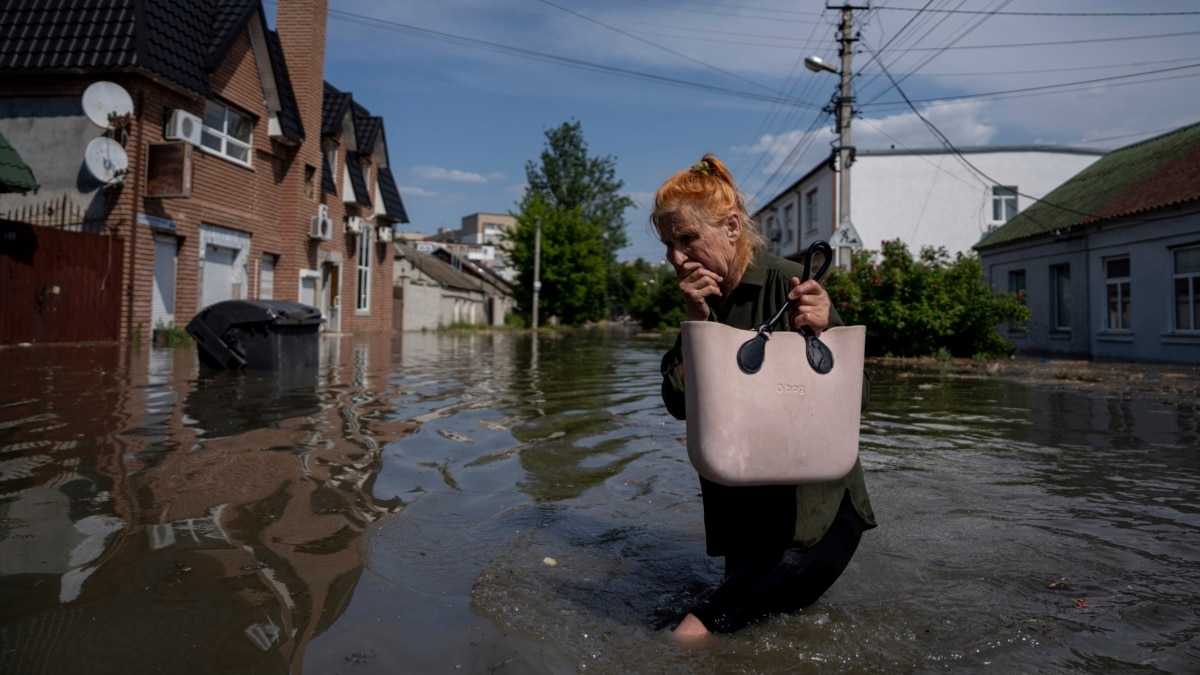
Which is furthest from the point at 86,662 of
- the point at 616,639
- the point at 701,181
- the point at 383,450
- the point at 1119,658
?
the point at 383,450

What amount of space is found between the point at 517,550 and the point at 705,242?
5.38 ft

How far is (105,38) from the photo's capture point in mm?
15688

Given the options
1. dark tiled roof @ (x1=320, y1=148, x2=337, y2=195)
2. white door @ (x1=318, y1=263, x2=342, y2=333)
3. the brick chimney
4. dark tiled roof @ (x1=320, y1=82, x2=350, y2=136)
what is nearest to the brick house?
the brick chimney

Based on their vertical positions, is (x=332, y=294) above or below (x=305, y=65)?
below

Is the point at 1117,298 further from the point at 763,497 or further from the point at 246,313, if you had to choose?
the point at 763,497

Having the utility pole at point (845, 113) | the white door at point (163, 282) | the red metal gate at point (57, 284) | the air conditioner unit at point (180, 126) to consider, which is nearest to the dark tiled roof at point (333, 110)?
the air conditioner unit at point (180, 126)

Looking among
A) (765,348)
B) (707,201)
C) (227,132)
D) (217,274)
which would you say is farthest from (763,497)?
(227,132)

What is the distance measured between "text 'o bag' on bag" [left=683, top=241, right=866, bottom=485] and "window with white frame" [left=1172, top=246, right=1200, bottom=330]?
1843 centimetres

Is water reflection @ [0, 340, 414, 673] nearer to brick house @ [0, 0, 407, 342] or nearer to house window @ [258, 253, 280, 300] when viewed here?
brick house @ [0, 0, 407, 342]

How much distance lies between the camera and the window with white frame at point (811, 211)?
37281 millimetres

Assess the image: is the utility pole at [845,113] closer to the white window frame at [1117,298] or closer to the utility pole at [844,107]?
the utility pole at [844,107]

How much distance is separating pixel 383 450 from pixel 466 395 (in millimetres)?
3775

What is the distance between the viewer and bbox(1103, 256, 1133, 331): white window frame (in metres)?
19.0

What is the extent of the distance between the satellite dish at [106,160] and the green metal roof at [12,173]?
46.6 inches
